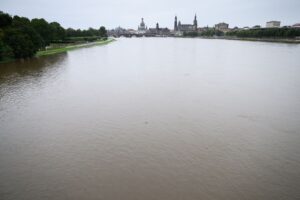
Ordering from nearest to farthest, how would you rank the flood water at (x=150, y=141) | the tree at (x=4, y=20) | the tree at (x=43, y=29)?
the flood water at (x=150, y=141) → the tree at (x=4, y=20) → the tree at (x=43, y=29)

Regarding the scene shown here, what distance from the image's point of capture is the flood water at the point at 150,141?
11.1 metres

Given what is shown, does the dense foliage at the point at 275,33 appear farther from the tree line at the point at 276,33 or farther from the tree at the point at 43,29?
the tree at the point at 43,29

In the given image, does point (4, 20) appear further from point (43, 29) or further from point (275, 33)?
point (275, 33)

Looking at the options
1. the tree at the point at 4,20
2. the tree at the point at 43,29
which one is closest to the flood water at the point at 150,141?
the tree at the point at 4,20

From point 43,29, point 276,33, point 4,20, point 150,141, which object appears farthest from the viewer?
point 276,33

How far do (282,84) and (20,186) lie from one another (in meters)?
30.3

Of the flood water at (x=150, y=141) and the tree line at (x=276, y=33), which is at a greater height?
the tree line at (x=276, y=33)

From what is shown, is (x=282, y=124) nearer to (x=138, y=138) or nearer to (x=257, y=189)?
(x=257, y=189)

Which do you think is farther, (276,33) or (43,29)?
(276,33)

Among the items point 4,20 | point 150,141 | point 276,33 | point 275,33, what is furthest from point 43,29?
point 275,33

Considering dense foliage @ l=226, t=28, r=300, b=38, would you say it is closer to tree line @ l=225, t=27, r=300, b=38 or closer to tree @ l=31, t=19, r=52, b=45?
tree line @ l=225, t=27, r=300, b=38

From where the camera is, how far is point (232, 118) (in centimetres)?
1923

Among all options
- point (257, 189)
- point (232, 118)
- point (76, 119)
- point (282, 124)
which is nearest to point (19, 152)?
point (76, 119)

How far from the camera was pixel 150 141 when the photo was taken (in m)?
15.6
